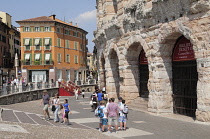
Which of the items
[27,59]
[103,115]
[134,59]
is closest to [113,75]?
[134,59]

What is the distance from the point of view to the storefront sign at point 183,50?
1605 centimetres

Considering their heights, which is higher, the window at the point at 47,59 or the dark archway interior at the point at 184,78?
the window at the point at 47,59

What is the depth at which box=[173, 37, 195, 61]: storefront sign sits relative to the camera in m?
16.1

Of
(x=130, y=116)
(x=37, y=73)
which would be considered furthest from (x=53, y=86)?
(x=130, y=116)

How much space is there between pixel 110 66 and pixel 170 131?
11817 mm

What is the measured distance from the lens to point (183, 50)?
54.5 feet

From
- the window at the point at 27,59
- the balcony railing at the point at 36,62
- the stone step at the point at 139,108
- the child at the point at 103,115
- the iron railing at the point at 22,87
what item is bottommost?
the stone step at the point at 139,108

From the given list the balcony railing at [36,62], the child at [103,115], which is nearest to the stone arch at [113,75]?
the child at [103,115]

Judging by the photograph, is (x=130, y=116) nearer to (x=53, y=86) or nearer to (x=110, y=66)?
(x=110, y=66)

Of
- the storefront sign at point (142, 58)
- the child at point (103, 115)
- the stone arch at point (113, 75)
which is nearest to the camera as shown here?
the child at point (103, 115)

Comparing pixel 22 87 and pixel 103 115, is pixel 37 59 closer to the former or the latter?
pixel 22 87

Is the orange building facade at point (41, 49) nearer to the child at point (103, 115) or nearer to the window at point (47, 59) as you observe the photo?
the window at point (47, 59)

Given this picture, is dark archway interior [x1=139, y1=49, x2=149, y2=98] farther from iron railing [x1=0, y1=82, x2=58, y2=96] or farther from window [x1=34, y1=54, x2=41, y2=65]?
window [x1=34, y1=54, x2=41, y2=65]

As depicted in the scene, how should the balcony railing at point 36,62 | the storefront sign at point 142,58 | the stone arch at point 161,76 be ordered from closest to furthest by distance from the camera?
1. the stone arch at point 161,76
2. the storefront sign at point 142,58
3. the balcony railing at point 36,62
